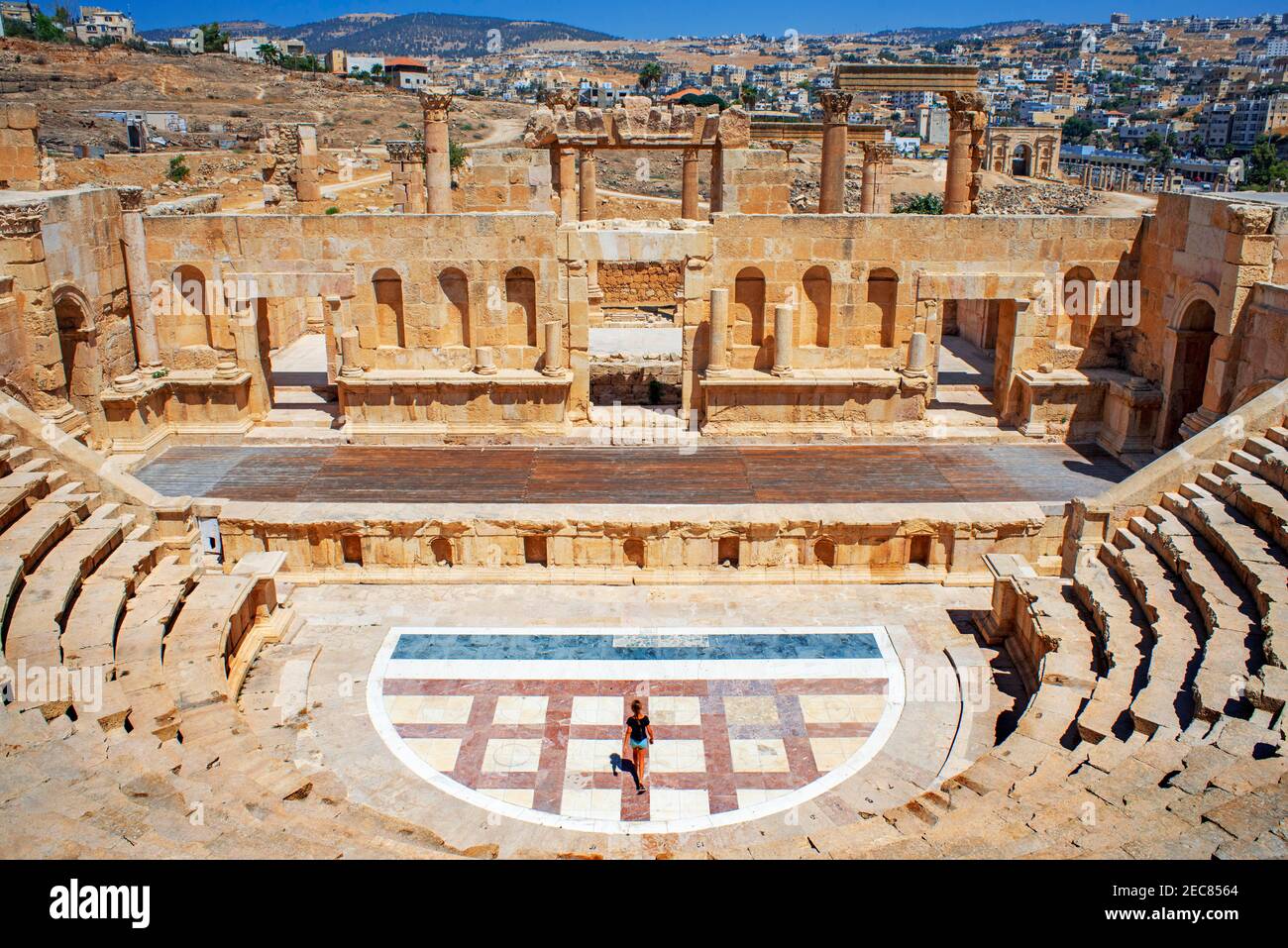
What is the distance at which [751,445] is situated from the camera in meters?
17.3

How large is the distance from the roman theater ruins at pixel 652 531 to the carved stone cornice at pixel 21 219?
50 mm

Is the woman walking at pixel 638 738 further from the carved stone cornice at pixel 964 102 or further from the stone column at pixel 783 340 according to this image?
the carved stone cornice at pixel 964 102

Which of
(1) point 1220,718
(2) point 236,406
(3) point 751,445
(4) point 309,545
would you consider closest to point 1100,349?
(3) point 751,445

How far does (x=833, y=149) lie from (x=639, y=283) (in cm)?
705

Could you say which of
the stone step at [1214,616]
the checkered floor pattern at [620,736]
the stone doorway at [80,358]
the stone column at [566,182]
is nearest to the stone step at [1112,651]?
the stone step at [1214,616]

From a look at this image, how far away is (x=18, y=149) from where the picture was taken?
18578 millimetres

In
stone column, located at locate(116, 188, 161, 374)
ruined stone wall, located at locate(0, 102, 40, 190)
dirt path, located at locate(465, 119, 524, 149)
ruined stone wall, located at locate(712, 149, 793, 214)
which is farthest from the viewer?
dirt path, located at locate(465, 119, 524, 149)

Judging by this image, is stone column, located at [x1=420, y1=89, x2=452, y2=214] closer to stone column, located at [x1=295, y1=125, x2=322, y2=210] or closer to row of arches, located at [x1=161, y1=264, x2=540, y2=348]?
row of arches, located at [x1=161, y1=264, x2=540, y2=348]

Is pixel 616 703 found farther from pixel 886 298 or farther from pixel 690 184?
pixel 690 184

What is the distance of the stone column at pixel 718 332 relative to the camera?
17.5m

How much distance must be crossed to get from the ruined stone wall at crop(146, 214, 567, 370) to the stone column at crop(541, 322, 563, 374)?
1.07 feet

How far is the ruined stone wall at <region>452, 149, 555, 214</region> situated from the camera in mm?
26125

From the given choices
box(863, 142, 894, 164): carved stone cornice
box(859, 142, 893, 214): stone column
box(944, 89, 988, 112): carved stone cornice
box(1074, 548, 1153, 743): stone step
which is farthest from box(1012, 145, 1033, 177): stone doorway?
box(1074, 548, 1153, 743): stone step

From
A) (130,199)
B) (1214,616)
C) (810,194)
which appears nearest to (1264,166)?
(810,194)
